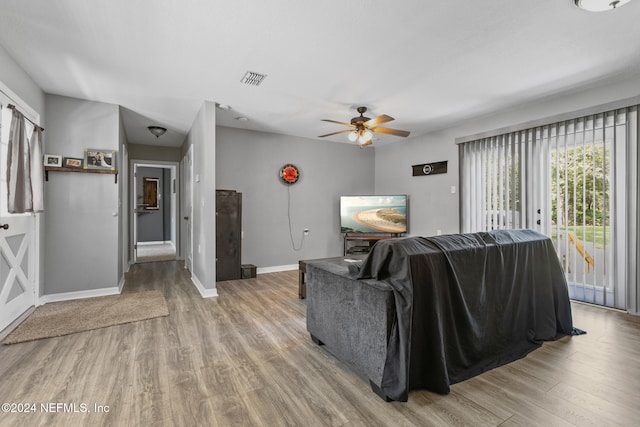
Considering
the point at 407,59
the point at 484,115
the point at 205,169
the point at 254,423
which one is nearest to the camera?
the point at 254,423

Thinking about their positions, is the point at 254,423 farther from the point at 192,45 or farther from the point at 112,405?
the point at 192,45

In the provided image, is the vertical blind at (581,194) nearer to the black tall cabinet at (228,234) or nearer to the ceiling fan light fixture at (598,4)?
the ceiling fan light fixture at (598,4)

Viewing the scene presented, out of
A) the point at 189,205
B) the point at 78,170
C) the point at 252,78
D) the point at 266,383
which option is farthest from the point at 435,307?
the point at 189,205

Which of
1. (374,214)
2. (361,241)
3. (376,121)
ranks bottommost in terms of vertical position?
(361,241)

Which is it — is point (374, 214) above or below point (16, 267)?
above

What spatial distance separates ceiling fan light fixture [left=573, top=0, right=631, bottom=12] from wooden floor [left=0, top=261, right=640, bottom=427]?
2.43 metres

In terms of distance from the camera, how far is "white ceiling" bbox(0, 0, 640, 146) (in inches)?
80.7

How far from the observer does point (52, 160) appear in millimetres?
3479

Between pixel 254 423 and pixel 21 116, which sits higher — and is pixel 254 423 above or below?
below

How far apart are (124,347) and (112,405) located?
0.81m

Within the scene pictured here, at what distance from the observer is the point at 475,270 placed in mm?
2014

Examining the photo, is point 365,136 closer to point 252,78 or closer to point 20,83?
point 252,78

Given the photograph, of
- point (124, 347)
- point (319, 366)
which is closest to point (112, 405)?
point (124, 347)

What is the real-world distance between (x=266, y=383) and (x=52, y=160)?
361 centimetres
